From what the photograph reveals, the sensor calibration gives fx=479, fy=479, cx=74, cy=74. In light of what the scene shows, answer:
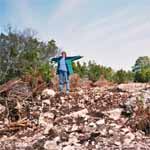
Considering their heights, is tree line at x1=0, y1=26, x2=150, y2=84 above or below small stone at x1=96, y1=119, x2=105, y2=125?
above

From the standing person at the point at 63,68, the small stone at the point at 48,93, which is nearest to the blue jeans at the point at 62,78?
the standing person at the point at 63,68

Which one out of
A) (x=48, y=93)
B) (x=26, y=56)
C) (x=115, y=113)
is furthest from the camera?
(x=26, y=56)

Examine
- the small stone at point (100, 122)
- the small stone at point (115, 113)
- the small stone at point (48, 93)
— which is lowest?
the small stone at point (100, 122)

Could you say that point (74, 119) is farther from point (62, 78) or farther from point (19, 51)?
point (19, 51)

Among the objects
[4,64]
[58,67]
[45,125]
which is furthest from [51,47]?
[45,125]

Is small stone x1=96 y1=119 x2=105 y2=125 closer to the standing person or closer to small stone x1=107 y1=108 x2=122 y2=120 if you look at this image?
small stone x1=107 y1=108 x2=122 y2=120

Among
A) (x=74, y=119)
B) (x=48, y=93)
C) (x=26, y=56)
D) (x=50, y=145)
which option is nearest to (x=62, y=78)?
(x=48, y=93)

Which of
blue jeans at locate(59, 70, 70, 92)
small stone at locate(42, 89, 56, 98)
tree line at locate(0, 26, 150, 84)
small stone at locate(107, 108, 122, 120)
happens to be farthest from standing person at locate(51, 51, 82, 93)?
tree line at locate(0, 26, 150, 84)

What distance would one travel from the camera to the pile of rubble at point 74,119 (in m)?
8.40

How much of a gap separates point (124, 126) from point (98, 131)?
559mm

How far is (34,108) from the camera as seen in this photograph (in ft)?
34.6

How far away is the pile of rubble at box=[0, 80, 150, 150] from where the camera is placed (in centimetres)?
840

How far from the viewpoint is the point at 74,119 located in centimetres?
955

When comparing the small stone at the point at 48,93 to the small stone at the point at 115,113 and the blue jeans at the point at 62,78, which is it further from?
the small stone at the point at 115,113
